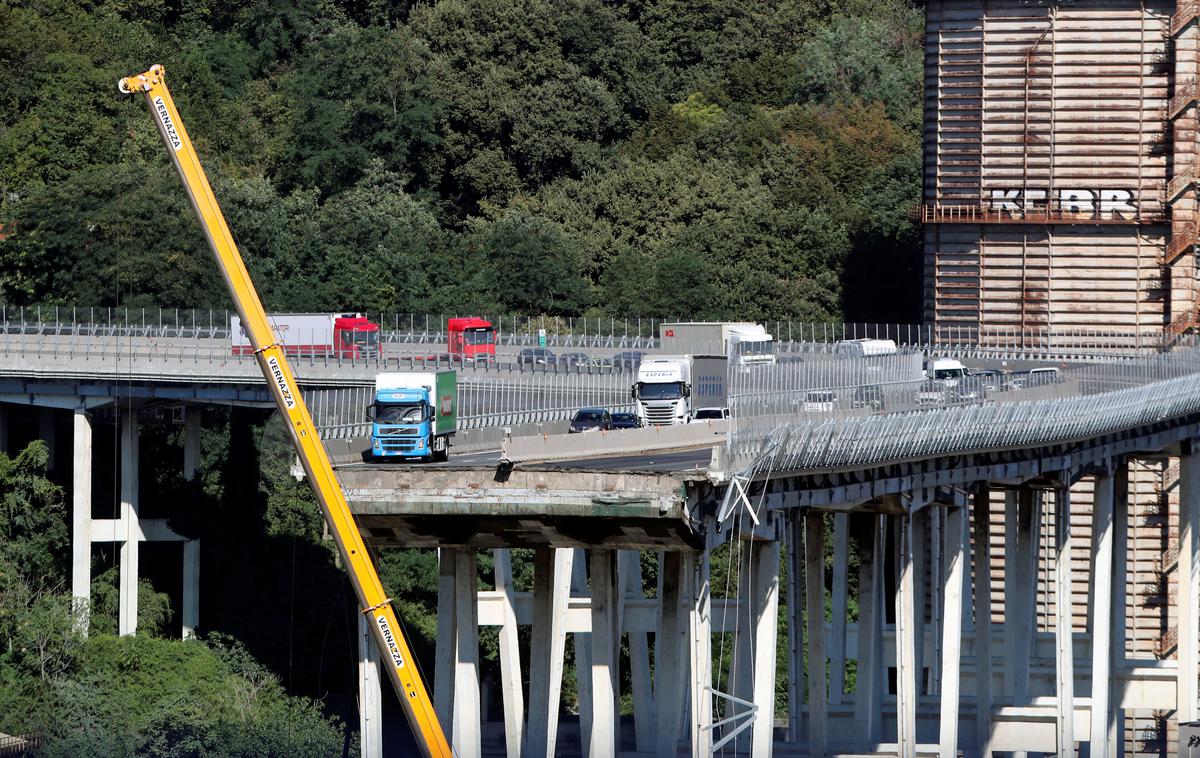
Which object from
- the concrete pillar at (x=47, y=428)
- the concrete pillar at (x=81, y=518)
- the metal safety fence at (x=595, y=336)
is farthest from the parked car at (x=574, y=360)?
the concrete pillar at (x=47, y=428)

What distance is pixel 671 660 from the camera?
65.8 m

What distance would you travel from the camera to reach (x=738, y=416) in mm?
59531

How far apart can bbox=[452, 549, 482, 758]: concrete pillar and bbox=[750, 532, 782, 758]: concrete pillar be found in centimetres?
673

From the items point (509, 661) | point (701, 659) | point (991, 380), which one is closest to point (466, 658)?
point (701, 659)

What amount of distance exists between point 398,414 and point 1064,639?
2732 centimetres

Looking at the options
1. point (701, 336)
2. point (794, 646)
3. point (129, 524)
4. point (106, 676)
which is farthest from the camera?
point (701, 336)

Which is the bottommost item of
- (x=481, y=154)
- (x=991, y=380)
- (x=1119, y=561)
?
(x=1119, y=561)

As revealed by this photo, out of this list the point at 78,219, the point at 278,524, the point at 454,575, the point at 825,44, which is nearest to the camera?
the point at 454,575

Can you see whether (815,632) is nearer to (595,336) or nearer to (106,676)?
(106,676)

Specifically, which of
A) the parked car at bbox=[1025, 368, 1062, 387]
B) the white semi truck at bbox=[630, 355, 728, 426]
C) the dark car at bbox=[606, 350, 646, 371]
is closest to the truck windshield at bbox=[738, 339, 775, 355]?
the dark car at bbox=[606, 350, 646, 371]

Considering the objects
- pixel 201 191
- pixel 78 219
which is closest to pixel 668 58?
pixel 78 219

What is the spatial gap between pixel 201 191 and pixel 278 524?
44.3m

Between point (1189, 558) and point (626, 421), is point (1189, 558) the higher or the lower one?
the lower one

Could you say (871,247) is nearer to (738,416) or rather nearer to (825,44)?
(825,44)
